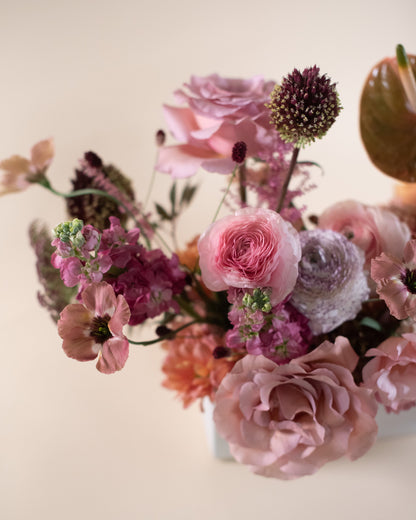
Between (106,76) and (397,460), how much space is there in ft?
3.09

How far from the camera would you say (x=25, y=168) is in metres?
0.56

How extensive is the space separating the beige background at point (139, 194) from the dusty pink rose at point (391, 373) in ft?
0.78

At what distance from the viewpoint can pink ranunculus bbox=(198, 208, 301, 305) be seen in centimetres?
42

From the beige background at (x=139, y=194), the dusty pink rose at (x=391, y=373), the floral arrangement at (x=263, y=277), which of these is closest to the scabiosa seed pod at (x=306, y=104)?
the floral arrangement at (x=263, y=277)

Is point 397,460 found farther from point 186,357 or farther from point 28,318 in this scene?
point 28,318

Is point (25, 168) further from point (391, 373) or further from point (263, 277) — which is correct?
point (391, 373)

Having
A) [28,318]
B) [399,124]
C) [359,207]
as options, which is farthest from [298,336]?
[28,318]

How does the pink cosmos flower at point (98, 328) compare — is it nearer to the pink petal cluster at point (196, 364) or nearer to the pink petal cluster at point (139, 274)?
the pink petal cluster at point (139, 274)

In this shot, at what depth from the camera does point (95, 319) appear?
16.6 inches

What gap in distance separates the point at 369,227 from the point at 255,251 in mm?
191

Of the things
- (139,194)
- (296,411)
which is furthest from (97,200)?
(139,194)

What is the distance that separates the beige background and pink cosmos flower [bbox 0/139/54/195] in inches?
14.4

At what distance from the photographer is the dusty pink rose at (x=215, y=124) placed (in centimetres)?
50

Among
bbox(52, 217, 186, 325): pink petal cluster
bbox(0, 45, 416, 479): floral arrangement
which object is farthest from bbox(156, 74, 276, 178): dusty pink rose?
bbox(52, 217, 186, 325): pink petal cluster
